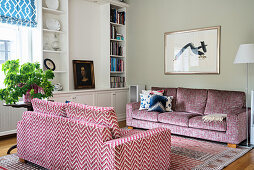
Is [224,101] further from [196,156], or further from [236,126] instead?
[196,156]

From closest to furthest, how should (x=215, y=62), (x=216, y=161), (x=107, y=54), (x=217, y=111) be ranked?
(x=216, y=161) < (x=217, y=111) < (x=215, y=62) < (x=107, y=54)

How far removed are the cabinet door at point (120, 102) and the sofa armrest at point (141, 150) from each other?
3169 millimetres

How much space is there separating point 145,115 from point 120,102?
139 centimetres

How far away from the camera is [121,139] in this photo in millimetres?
2424

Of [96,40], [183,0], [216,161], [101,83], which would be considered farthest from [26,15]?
[216,161]

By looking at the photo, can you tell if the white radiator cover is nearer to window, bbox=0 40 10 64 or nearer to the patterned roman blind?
window, bbox=0 40 10 64

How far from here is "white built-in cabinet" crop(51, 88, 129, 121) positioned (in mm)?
4993

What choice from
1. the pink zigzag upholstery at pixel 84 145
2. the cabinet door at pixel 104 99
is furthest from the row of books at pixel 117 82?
the pink zigzag upholstery at pixel 84 145

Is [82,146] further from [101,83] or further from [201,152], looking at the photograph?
[101,83]

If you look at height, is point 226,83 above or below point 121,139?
above

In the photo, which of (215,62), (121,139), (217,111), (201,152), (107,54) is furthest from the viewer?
(107,54)

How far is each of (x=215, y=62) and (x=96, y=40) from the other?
2.66m

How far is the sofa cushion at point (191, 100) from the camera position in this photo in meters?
4.77

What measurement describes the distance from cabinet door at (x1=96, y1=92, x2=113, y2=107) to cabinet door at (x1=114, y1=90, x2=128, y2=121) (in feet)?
0.60
